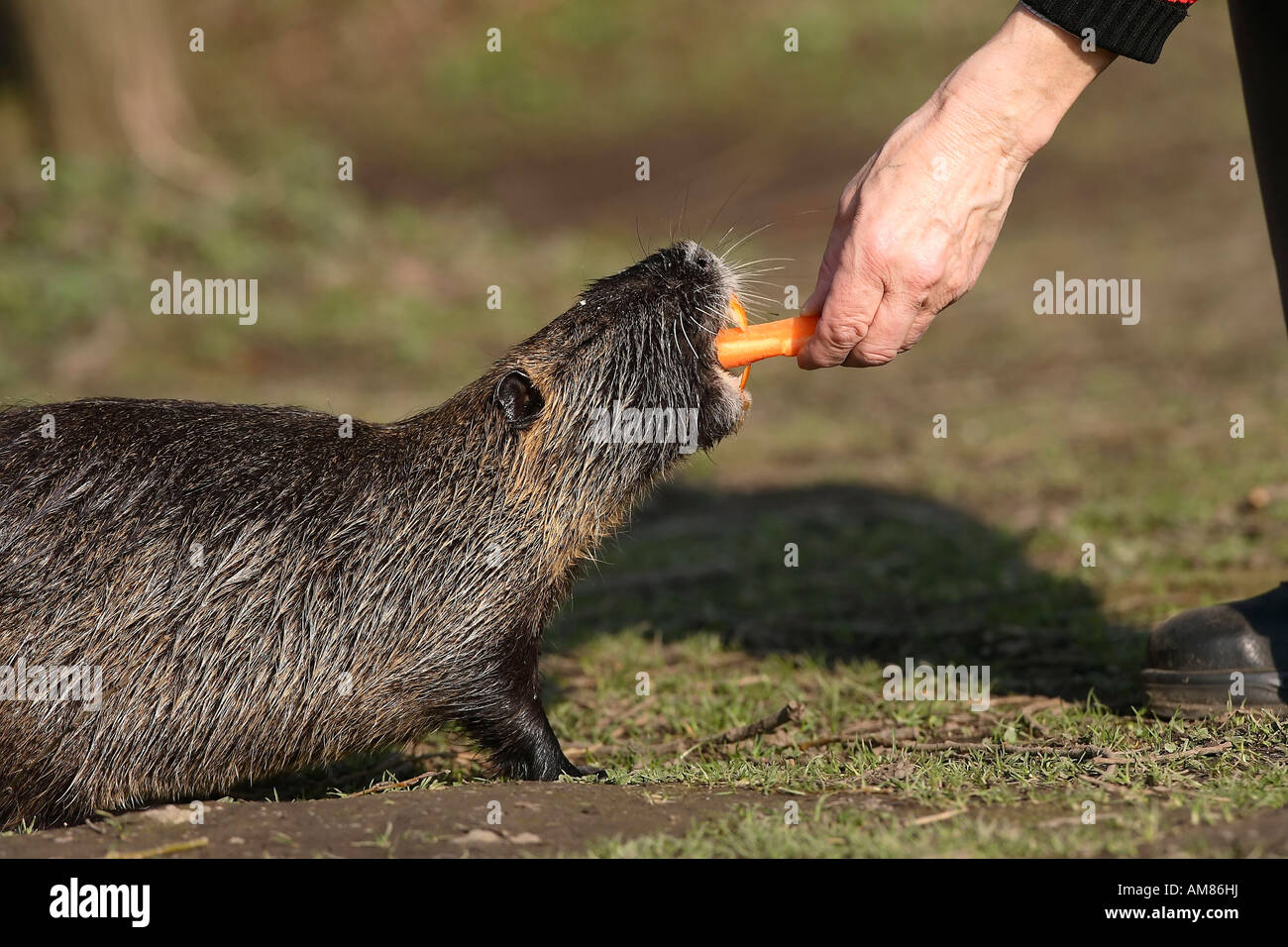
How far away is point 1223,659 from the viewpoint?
3.60 m

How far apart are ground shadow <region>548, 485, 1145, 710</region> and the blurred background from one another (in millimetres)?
235

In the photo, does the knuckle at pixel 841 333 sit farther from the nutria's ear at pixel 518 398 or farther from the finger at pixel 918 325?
the nutria's ear at pixel 518 398

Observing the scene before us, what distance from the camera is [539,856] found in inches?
103

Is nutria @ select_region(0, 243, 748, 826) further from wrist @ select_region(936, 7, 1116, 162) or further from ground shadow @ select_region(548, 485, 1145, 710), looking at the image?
wrist @ select_region(936, 7, 1116, 162)

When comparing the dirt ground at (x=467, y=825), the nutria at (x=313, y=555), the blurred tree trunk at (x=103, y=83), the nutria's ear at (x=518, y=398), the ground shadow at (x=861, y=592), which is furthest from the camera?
the blurred tree trunk at (x=103, y=83)

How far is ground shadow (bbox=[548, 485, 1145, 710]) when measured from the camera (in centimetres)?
452

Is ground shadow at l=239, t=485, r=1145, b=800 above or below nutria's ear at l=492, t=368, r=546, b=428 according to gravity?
below

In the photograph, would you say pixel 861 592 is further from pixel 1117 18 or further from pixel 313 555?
pixel 1117 18

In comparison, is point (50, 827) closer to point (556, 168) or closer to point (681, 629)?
point (681, 629)

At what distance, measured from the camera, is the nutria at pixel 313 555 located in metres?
3.29

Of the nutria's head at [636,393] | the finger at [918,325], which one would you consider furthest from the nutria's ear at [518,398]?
the finger at [918,325]

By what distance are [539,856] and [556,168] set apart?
1228 cm

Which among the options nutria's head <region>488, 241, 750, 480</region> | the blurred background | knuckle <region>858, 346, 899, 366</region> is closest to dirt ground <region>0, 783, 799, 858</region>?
nutria's head <region>488, 241, 750, 480</region>

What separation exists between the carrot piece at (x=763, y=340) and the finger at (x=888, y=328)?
0.17 metres
